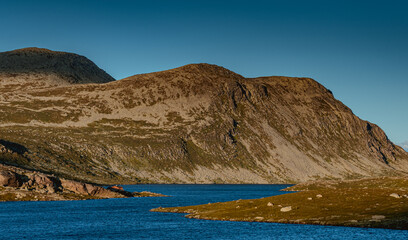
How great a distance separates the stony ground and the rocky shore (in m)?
53.1

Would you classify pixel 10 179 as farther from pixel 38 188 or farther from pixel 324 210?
pixel 324 210

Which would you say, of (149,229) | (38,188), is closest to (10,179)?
(38,188)

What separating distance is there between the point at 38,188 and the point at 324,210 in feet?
324

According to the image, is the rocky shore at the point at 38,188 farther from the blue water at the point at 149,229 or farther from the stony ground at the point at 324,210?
the stony ground at the point at 324,210

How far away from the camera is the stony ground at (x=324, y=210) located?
78.3 meters


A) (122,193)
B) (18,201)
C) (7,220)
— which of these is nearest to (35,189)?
(18,201)

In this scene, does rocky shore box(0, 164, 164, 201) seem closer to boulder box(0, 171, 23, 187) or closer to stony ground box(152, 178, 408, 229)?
boulder box(0, 171, 23, 187)

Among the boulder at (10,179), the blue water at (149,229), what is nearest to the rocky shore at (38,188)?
the boulder at (10,179)

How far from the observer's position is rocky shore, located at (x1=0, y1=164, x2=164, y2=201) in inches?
5704

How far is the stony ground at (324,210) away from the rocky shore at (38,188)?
5308cm

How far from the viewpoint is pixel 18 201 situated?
460 ft

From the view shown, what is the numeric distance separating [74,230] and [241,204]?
3922 centimetres

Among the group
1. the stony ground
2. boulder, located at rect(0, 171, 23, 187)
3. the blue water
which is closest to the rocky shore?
boulder, located at rect(0, 171, 23, 187)

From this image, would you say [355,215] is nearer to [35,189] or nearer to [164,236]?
[164,236]
